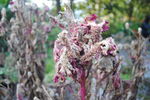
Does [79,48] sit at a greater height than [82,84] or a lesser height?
greater

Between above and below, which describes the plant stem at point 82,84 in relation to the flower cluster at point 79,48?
below

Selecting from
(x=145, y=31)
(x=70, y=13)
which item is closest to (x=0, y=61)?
(x=70, y=13)

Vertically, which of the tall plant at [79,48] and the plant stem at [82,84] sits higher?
the tall plant at [79,48]

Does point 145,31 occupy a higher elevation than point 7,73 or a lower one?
higher

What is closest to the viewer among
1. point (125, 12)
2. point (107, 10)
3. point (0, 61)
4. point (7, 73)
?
point (7, 73)

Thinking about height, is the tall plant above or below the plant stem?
above

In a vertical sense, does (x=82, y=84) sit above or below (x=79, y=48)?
below

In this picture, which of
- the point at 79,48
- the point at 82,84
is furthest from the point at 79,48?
the point at 82,84

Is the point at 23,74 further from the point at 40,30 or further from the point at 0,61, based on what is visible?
the point at 0,61

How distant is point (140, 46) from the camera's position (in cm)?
167

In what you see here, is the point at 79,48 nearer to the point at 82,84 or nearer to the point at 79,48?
the point at 79,48

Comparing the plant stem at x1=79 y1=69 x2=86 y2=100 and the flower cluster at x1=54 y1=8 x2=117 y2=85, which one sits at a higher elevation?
the flower cluster at x1=54 y1=8 x2=117 y2=85

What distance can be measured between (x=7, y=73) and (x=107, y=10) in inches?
219

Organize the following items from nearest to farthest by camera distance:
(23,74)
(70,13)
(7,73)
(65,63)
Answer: (65,63) < (70,13) < (23,74) < (7,73)
